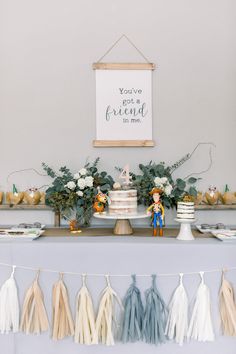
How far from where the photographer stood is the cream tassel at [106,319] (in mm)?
1531

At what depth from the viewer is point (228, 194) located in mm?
1999

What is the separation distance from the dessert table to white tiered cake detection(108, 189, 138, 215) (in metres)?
0.17

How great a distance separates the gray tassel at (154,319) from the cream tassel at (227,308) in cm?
23

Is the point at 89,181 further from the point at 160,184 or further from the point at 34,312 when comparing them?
the point at 34,312

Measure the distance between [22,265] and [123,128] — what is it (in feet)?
2.79

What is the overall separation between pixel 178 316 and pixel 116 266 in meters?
0.31

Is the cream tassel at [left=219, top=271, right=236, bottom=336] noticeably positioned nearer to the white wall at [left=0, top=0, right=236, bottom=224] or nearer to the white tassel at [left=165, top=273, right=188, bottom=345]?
the white tassel at [left=165, top=273, right=188, bottom=345]

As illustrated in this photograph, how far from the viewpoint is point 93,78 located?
2.04m

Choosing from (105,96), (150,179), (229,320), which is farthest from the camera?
(105,96)

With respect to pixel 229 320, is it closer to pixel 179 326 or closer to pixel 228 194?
pixel 179 326

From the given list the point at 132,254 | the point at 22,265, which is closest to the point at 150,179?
the point at 132,254

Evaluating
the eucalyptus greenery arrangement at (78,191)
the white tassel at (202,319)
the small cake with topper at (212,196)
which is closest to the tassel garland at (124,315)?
the white tassel at (202,319)

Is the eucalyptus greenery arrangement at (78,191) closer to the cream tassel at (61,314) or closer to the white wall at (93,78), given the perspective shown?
the white wall at (93,78)

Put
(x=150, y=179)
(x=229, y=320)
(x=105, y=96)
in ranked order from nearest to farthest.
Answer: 1. (x=229, y=320)
2. (x=150, y=179)
3. (x=105, y=96)
